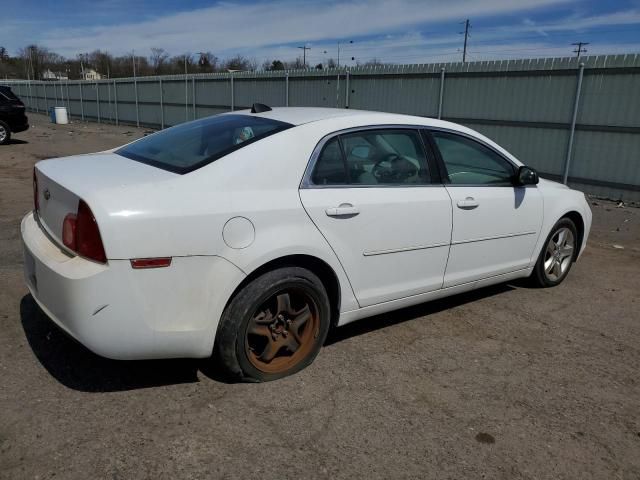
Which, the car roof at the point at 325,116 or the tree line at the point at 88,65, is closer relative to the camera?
the car roof at the point at 325,116

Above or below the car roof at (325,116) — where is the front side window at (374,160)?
below

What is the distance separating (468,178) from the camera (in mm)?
4227

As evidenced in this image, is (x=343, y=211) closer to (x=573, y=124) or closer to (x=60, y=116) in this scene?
(x=573, y=124)

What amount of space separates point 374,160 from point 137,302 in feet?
5.84

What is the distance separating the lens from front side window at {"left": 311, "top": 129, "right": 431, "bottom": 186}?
3439 mm

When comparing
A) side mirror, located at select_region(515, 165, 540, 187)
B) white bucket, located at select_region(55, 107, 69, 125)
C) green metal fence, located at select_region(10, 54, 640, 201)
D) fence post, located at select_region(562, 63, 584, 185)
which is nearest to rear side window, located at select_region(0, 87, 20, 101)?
green metal fence, located at select_region(10, 54, 640, 201)

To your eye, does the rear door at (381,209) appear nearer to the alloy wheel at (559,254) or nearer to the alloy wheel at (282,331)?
the alloy wheel at (282,331)

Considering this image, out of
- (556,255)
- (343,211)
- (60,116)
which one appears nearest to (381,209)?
(343,211)

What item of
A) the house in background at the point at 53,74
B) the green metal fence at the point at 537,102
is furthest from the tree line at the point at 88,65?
the green metal fence at the point at 537,102

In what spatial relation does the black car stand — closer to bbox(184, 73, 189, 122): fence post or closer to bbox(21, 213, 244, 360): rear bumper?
bbox(184, 73, 189, 122): fence post

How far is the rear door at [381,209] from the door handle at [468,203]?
14 cm

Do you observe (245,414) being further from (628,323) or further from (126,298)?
(628,323)

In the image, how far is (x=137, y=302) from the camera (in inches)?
107

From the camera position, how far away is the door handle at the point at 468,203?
4.01 m
